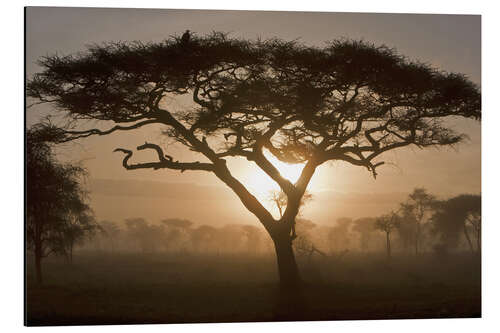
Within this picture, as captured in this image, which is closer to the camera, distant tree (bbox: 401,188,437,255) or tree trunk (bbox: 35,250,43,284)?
tree trunk (bbox: 35,250,43,284)

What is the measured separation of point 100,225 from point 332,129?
449 centimetres

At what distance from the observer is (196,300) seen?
40.7 ft

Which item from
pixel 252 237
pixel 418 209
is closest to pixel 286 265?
pixel 252 237

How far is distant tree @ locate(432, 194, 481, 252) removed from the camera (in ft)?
46.1

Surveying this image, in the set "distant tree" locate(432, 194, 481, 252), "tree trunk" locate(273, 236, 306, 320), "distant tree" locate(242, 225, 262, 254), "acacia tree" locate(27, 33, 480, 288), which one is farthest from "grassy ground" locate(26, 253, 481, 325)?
"distant tree" locate(432, 194, 481, 252)

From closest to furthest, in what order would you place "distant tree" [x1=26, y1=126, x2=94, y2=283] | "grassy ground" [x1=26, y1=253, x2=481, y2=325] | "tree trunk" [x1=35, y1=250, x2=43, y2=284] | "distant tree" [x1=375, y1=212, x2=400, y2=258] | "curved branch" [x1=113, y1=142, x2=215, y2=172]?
"grassy ground" [x1=26, y1=253, x2=481, y2=325]
"tree trunk" [x1=35, y1=250, x2=43, y2=284]
"distant tree" [x1=26, y1=126, x2=94, y2=283]
"curved branch" [x1=113, y1=142, x2=215, y2=172]
"distant tree" [x1=375, y1=212, x2=400, y2=258]

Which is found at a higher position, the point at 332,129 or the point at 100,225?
the point at 332,129

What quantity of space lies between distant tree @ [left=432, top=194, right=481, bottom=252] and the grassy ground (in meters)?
0.93

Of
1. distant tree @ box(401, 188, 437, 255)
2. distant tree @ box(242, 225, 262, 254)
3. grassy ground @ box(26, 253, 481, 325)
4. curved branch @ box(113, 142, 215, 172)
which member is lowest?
grassy ground @ box(26, 253, 481, 325)

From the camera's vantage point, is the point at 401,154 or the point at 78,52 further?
the point at 401,154

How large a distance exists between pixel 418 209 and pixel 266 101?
14.1 feet

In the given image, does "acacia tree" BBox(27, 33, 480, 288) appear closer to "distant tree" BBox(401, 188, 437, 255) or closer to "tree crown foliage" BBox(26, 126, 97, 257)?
"tree crown foliage" BBox(26, 126, 97, 257)

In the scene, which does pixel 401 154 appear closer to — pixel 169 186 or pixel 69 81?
pixel 169 186
